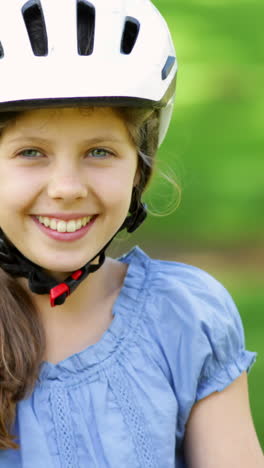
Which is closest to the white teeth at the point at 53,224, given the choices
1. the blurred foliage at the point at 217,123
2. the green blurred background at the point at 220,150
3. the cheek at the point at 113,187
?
the cheek at the point at 113,187

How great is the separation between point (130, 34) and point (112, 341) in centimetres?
71

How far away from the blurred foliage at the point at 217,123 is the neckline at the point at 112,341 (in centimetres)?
181

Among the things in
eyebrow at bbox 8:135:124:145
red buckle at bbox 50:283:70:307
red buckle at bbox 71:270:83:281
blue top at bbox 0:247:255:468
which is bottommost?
blue top at bbox 0:247:255:468

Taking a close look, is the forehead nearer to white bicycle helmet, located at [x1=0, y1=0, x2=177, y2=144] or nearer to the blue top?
white bicycle helmet, located at [x1=0, y1=0, x2=177, y2=144]

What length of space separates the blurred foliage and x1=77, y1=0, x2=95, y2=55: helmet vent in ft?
6.43

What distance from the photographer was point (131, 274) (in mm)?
2312

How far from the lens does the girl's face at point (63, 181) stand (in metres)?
1.97

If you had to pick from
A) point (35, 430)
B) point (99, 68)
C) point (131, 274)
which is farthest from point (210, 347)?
point (99, 68)

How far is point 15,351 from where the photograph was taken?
209 cm

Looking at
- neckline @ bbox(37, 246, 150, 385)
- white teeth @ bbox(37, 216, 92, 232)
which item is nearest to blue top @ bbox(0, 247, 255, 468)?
neckline @ bbox(37, 246, 150, 385)

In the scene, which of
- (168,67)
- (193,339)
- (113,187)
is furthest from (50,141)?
(193,339)

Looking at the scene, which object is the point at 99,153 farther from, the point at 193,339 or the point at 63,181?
the point at 193,339

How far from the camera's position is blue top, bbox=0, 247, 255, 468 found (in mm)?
2055

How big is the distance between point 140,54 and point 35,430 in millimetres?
865
